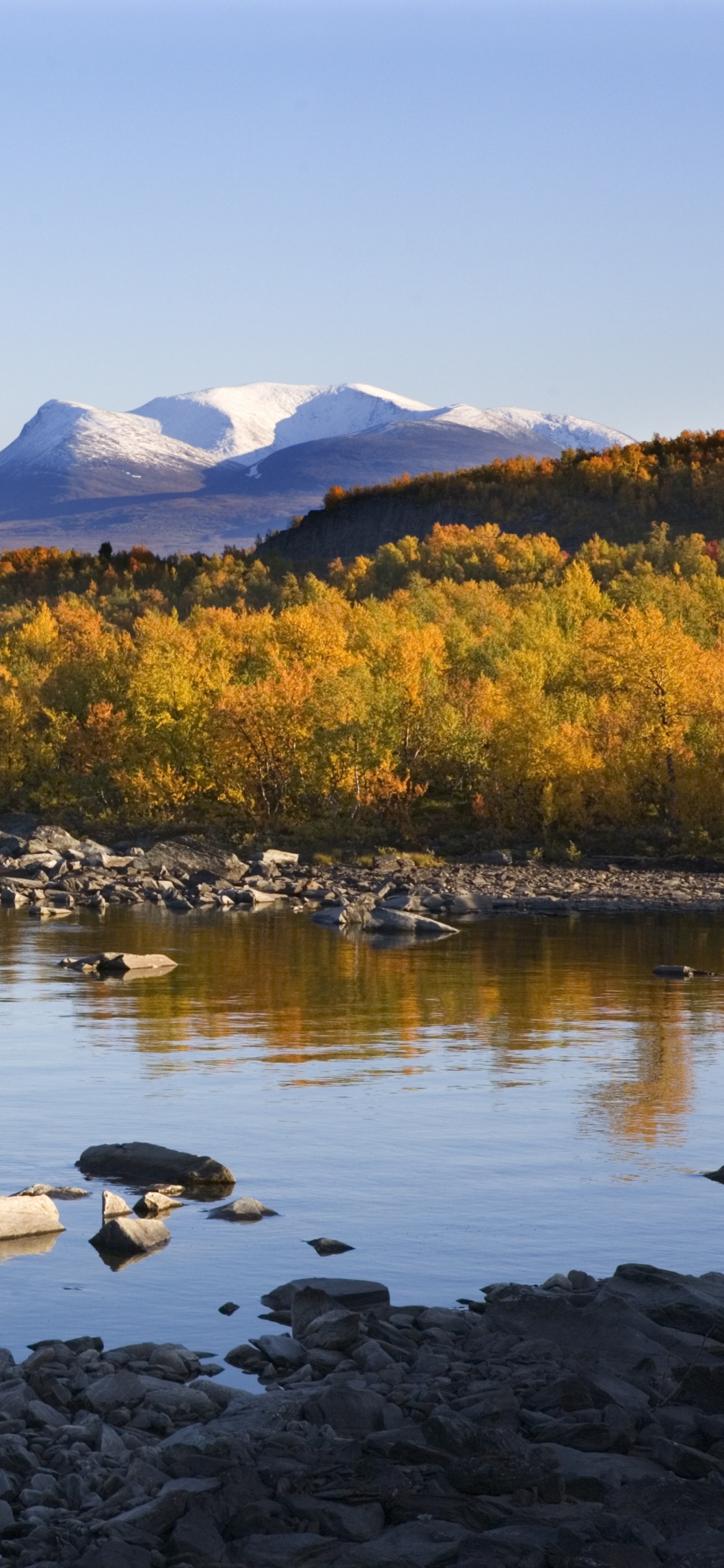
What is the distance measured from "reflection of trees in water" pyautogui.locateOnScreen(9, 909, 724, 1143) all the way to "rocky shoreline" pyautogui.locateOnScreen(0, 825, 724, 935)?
4.27 metres

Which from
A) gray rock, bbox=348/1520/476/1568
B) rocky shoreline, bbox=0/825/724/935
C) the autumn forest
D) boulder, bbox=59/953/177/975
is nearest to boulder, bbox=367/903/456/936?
rocky shoreline, bbox=0/825/724/935

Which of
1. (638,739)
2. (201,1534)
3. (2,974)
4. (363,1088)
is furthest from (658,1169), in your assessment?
(638,739)

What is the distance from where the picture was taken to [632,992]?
1170 inches

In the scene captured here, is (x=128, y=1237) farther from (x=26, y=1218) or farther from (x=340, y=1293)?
(x=340, y=1293)

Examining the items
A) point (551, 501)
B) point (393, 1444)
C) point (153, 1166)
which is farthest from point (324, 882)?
point (551, 501)

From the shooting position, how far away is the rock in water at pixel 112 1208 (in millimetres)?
14555

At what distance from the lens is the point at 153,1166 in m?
16.5

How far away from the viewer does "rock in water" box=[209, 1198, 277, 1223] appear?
1487 cm

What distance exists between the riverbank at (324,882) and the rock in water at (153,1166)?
27500 millimetres

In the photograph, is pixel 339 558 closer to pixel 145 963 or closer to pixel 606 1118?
pixel 145 963

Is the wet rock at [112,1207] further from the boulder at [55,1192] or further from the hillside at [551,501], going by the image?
the hillside at [551,501]

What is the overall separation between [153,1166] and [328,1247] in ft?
10.4

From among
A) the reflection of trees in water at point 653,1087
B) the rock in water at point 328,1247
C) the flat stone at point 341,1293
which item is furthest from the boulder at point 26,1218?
the reflection of trees in water at point 653,1087

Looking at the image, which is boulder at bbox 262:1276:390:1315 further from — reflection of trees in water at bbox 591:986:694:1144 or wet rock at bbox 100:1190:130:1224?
reflection of trees in water at bbox 591:986:694:1144
